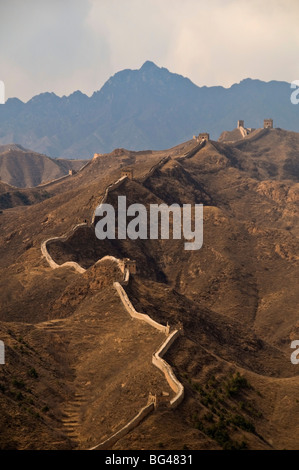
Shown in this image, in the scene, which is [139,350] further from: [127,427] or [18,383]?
[127,427]

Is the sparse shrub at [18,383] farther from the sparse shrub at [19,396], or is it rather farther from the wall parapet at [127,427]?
the wall parapet at [127,427]

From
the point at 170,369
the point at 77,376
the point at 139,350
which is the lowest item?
the point at 77,376

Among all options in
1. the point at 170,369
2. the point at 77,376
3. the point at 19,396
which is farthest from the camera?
the point at 77,376

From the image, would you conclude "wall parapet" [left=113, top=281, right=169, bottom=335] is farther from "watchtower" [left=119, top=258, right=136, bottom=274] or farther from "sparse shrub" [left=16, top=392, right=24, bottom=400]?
"sparse shrub" [left=16, top=392, right=24, bottom=400]

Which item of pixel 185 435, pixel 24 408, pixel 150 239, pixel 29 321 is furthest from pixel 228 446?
pixel 150 239

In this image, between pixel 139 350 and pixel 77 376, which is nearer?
pixel 77 376

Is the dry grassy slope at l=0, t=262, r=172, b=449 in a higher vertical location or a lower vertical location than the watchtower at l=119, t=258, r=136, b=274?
lower

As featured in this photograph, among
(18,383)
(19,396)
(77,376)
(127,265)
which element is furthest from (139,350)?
(127,265)

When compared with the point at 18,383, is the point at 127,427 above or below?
below

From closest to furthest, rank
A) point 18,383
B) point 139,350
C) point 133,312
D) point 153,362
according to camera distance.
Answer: point 18,383, point 153,362, point 139,350, point 133,312

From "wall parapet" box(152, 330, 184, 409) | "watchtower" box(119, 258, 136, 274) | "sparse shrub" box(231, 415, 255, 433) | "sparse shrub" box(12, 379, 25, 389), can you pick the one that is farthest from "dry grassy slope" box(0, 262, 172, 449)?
"sparse shrub" box(231, 415, 255, 433)

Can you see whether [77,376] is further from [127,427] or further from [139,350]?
[127,427]

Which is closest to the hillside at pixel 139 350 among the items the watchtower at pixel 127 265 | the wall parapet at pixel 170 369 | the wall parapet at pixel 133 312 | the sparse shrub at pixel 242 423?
the sparse shrub at pixel 242 423

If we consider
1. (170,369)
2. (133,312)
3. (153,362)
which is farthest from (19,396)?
(133,312)
